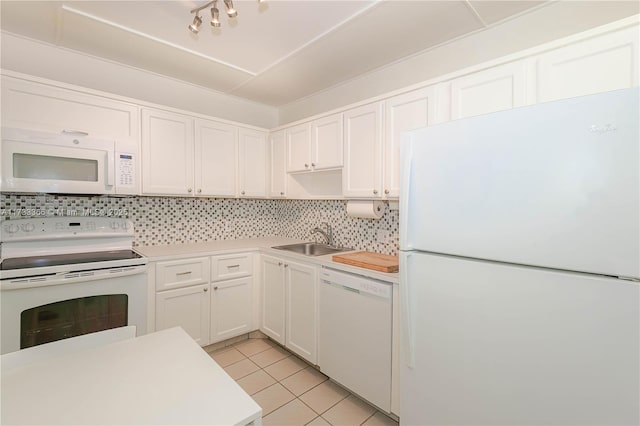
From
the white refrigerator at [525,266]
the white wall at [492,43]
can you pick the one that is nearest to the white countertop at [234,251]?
the white refrigerator at [525,266]

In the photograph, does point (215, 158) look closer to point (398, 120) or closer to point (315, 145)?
point (315, 145)

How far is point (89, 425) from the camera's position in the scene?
2.06 feet

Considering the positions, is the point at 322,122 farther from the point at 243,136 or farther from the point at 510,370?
the point at 510,370

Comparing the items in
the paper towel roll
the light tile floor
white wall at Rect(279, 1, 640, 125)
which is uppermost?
white wall at Rect(279, 1, 640, 125)

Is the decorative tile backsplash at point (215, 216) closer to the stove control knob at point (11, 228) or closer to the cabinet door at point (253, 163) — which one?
the stove control knob at point (11, 228)

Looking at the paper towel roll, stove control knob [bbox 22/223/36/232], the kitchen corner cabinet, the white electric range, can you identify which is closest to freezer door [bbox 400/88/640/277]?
the paper towel roll

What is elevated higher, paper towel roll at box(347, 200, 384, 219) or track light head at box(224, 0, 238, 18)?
track light head at box(224, 0, 238, 18)

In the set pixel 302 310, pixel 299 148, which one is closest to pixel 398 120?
pixel 299 148

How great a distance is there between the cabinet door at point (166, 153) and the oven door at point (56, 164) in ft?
0.90

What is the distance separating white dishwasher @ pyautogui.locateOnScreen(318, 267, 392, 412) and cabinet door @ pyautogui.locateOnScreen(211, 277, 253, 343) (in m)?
0.89

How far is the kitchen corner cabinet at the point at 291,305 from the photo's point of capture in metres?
2.30

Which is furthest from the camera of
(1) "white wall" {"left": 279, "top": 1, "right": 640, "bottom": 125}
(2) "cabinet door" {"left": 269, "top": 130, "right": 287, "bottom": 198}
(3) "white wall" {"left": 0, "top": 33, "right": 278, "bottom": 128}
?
(2) "cabinet door" {"left": 269, "top": 130, "right": 287, "bottom": 198}

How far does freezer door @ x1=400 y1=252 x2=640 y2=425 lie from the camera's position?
2.96 feet

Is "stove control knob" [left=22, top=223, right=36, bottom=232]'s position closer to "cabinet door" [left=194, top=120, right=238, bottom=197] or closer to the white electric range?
the white electric range
